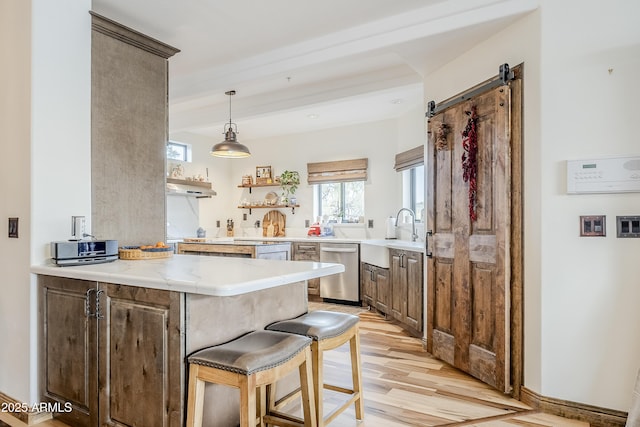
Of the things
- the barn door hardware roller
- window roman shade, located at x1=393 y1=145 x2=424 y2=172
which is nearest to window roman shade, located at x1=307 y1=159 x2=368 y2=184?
window roman shade, located at x1=393 y1=145 x2=424 y2=172

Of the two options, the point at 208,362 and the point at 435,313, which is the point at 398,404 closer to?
the point at 435,313

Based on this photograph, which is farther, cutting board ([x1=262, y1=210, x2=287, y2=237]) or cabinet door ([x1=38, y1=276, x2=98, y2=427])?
cutting board ([x1=262, y1=210, x2=287, y2=237])

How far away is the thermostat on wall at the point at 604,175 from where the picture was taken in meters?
2.17

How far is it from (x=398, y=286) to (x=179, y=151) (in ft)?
14.0

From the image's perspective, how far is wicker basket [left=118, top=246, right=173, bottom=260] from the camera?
2.51 metres

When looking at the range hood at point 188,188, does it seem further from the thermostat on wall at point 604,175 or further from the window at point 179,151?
the thermostat on wall at point 604,175

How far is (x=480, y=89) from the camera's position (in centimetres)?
279

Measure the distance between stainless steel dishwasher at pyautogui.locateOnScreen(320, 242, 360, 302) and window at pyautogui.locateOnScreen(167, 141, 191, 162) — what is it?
284 centimetres

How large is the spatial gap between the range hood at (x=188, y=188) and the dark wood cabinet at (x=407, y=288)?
3.13 meters

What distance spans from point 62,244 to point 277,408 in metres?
1.49

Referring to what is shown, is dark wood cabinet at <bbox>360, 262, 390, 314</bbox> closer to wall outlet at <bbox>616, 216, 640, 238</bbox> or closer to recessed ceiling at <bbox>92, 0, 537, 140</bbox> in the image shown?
recessed ceiling at <bbox>92, 0, 537, 140</bbox>

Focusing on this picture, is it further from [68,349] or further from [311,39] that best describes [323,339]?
[311,39]

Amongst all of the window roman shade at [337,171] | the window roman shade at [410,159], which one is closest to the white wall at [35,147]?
the window roman shade at [410,159]
